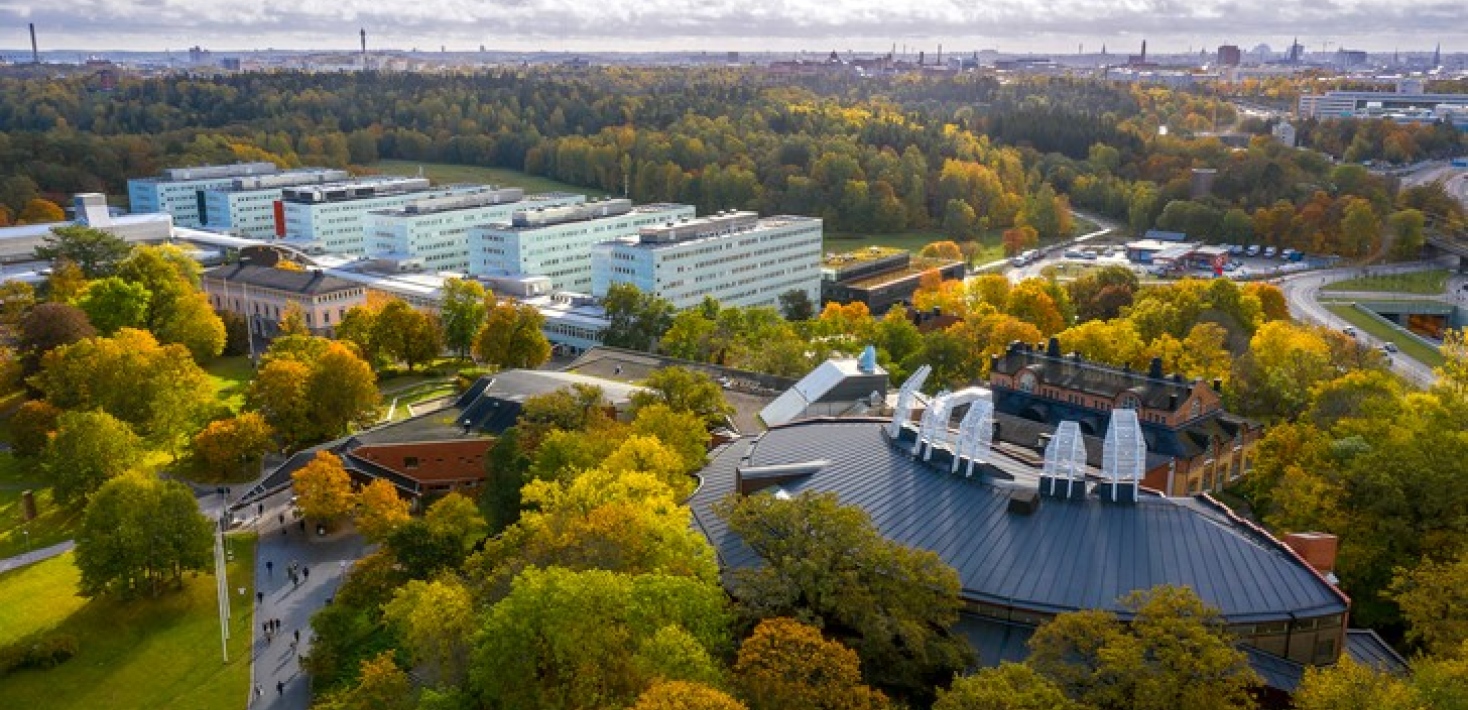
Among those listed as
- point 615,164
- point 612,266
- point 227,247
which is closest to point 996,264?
point 612,266

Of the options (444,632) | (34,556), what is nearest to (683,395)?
(444,632)

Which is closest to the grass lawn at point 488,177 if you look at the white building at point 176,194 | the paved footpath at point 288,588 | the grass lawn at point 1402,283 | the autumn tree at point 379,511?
the white building at point 176,194

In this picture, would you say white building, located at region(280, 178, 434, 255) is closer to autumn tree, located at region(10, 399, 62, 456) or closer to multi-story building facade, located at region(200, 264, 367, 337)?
multi-story building facade, located at region(200, 264, 367, 337)

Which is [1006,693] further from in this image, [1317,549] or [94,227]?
[94,227]

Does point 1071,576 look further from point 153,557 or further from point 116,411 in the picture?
point 116,411

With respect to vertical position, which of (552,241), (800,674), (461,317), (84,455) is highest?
(800,674)

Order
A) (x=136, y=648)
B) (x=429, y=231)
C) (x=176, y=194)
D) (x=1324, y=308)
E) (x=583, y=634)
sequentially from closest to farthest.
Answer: (x=583, y=634) → (x=136, y=648) → (x=1324, y=308) → (x=429, y=231) → (x=176, y=194)
